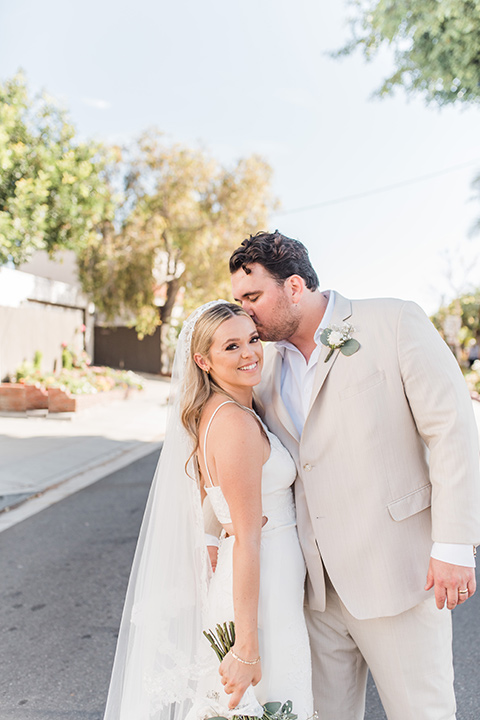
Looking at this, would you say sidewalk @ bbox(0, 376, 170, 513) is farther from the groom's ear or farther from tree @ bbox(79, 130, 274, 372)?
tree @ bbox(79, 130, 274, 372)

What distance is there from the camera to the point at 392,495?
2.05m

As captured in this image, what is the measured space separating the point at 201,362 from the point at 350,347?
1.80ft

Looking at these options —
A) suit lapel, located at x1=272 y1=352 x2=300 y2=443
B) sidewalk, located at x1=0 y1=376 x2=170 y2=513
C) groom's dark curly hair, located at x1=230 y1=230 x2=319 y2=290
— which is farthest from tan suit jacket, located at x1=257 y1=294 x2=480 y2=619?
sidewalk, located at x1=0 y1=376 x2=170 y2=513

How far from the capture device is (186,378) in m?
2.28

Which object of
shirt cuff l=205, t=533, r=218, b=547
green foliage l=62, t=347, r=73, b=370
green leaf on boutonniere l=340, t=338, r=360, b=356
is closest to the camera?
green leaf on boutonniere l=340, t=338, r=360, b=356

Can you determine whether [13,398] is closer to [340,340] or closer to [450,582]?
[340,340]

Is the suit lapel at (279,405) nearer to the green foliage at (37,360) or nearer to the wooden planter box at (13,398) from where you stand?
the wooden planter box at (13,398)

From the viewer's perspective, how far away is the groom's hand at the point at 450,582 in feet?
6.32

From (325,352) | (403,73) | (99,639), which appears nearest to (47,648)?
(99,639)

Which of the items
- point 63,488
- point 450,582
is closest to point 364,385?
point 450,582

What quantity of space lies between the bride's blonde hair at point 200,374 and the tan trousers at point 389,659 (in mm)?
792

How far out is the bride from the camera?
6.41 ft

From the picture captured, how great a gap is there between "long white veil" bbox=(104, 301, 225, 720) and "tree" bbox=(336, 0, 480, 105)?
6.32 meters

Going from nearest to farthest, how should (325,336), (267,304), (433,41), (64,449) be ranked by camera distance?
(325,336)
(267,304)
(433,41)
(64,449)
